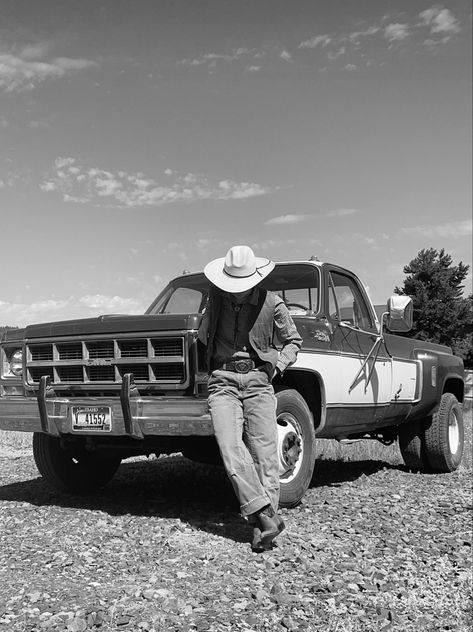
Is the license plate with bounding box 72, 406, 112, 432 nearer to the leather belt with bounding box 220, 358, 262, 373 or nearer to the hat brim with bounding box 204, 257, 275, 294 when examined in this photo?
the leather belt with bounding box 220, 358, 262, 373

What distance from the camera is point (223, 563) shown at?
434 centimetres

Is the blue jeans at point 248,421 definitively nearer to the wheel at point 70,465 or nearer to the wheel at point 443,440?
the wheel at point 70,465

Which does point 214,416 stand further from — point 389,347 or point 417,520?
point 389,347

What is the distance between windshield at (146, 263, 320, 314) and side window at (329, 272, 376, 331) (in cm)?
21

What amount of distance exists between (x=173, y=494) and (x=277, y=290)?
216 centimetres

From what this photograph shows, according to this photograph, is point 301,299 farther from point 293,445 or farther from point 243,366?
point 243,366

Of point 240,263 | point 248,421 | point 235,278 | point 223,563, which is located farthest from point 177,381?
point 223,563

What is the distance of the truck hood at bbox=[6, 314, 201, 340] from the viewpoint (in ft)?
17.5

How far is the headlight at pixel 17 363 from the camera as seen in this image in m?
6.27

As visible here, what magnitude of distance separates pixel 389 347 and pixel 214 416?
340 centimetres

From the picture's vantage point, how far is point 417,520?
230 inches

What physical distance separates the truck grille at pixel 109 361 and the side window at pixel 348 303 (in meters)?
1.94

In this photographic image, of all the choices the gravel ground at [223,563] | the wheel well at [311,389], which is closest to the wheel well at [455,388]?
the gravel ground at [223,563]

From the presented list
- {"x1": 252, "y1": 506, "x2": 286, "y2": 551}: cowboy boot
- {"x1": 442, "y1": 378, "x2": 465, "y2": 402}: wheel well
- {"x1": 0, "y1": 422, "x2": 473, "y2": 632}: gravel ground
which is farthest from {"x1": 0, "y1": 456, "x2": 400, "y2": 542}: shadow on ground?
{"x1": 442, "y1": 378, "x2": 465, "y2": 402}: wheel well
